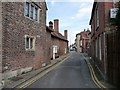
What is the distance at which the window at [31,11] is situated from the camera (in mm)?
12445

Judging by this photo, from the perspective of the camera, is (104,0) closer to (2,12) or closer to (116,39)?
(116,39)

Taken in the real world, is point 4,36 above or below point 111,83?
above

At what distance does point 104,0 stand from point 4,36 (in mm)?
7226

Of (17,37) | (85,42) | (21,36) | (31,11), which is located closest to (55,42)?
(31,11)

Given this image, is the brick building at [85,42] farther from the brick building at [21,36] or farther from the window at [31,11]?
the window at [31,11]

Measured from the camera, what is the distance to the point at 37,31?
46.1 ft

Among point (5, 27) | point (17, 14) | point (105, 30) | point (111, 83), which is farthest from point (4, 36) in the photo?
point (111, 83)

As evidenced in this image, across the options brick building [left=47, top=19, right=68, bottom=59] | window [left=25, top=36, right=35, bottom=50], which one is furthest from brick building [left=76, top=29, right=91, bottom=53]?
window [left=25, top=36, right=35, bottom=50]

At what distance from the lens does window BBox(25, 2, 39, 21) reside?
12445 millimetres

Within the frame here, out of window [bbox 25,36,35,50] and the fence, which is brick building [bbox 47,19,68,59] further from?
the fence

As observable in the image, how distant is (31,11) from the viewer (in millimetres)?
13219

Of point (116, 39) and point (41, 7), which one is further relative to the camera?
point (41, 7)

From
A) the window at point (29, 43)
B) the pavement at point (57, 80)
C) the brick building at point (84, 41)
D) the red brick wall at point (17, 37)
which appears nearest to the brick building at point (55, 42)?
the window at point (29, 43)

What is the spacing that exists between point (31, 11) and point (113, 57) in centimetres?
919
